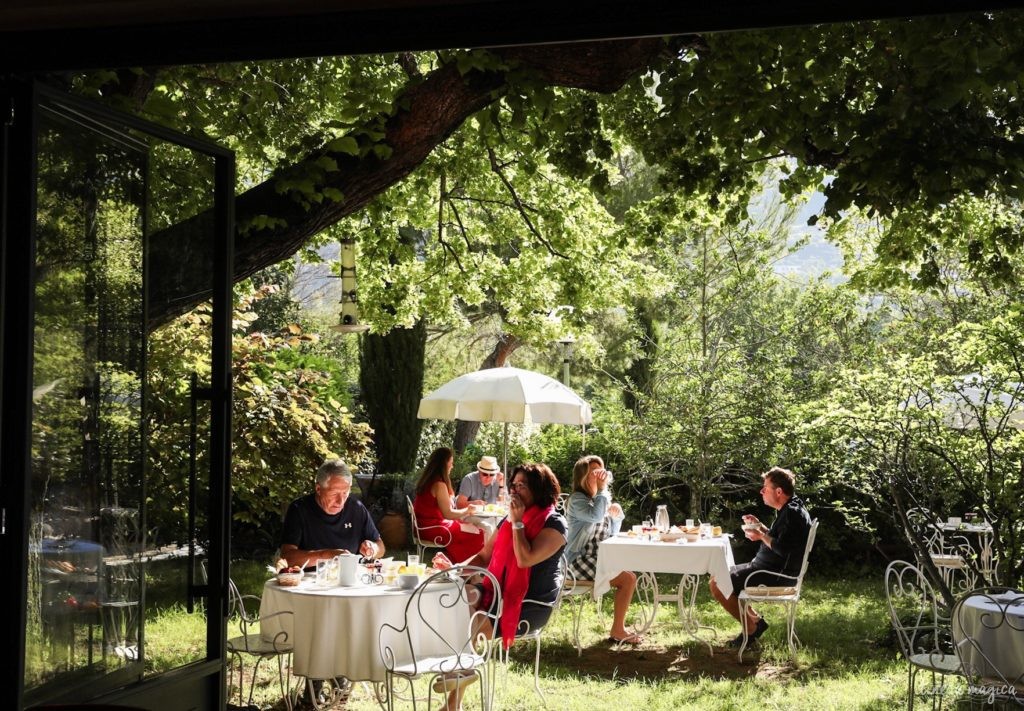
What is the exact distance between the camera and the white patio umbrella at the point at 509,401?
10.3m

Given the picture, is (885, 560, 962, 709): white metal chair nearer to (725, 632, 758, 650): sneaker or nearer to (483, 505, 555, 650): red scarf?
(725, 632, 758, 650): sneaker

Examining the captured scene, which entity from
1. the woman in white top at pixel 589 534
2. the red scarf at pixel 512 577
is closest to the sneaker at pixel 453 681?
the red scarf at pixel 512 577

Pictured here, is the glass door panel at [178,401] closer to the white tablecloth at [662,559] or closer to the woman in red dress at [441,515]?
the white tablecloth at [662,559]

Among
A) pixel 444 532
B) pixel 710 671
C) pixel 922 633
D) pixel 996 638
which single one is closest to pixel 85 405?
pixel 996 638

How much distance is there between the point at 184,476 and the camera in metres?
4.15

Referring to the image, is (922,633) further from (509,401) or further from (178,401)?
(178,401)

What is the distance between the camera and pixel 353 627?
5.73 meters

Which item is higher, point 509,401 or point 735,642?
point 509,401

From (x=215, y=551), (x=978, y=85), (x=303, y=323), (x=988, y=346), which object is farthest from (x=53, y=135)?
(x=303, y=323)

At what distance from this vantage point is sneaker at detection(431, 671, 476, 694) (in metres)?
5.55

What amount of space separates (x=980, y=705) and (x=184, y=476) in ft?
15.1

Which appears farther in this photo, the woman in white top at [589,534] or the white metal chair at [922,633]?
the woman in white top at [589,534]

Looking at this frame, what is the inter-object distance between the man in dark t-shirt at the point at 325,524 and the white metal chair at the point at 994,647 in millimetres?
3516

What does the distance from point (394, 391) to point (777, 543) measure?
9.02m
